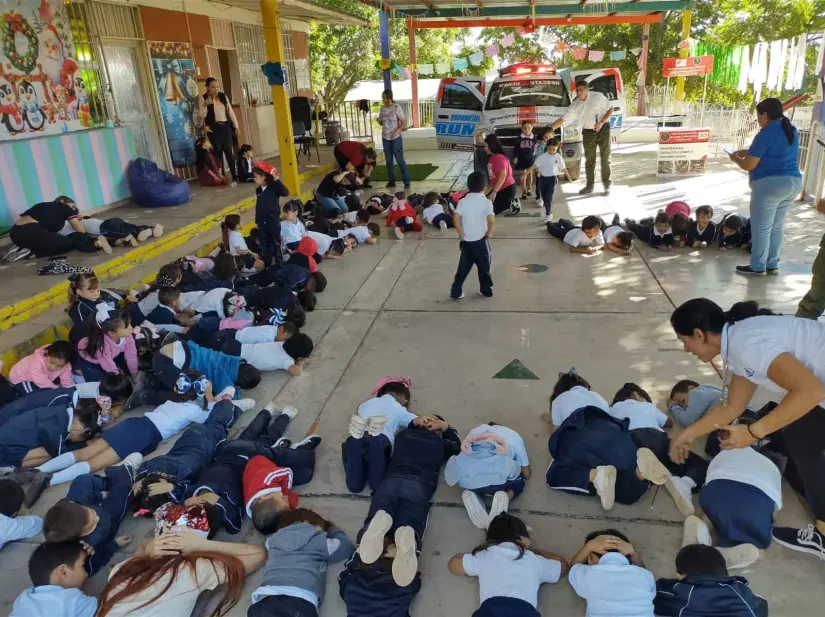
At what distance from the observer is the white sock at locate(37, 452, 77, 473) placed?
3750mm

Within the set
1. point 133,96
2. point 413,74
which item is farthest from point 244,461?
point 413,74

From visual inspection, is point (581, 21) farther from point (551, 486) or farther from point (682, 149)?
point (551, 486)

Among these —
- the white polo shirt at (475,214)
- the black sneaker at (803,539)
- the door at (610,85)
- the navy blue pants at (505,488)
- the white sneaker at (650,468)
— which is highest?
the door at (610,85)

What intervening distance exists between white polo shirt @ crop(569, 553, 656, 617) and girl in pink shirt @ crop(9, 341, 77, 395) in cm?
370

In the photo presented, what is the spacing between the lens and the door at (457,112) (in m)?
12.4

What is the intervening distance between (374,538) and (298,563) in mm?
360

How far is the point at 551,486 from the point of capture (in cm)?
340

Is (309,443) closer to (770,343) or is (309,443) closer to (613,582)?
(613,582)

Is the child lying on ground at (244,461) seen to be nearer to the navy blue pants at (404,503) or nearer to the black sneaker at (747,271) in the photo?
the navy blue pants at (404,503)

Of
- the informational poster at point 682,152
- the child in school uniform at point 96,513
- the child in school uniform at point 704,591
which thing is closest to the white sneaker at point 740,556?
the child in school uniform at point 704,591

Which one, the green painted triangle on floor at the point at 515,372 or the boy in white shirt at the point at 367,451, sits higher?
the boy in white shirt at the point at 367,451

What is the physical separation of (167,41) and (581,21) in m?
12.6

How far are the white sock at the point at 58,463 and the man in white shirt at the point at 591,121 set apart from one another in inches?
332

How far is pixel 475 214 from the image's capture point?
19.0 feet
